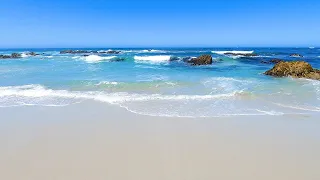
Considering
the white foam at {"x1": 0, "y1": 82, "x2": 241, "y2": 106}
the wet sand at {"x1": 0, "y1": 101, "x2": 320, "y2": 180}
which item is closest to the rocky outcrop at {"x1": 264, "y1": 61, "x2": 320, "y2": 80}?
the white foam at {"x1": 0, "y1": 82, "x2": 241, "y2": 106}

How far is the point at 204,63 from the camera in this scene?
2733 cm

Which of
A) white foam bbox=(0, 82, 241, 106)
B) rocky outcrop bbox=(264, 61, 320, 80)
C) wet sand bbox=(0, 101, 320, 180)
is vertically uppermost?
rocky outcrop bbox=(264, 61, 320, 80)

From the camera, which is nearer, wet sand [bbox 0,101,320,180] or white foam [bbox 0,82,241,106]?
wet sand [bbox 0,101,320,180]

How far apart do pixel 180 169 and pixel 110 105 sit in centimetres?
466

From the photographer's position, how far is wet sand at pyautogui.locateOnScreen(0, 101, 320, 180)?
430 centimetres

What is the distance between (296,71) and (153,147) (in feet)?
48.6

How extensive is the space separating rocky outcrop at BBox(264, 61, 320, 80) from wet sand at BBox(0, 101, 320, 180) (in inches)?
406

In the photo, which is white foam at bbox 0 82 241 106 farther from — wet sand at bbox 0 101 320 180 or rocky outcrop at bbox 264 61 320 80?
rocky outcrop at bbox 264 61 320 80

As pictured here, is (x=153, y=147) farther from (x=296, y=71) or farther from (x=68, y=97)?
(x=296, y=71)

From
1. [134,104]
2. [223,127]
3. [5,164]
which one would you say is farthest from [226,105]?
[5,164]

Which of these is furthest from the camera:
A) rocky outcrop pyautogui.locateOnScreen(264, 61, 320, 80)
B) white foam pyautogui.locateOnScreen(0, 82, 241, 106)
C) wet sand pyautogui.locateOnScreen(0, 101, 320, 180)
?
rocky outcrop pyautogui.locateOnScreen(264, 61, 320, 80)

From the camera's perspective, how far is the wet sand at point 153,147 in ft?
14.1

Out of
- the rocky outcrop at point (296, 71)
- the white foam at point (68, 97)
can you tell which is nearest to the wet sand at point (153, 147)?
the white foam at point (68, 97)

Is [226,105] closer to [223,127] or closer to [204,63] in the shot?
[223,127]
